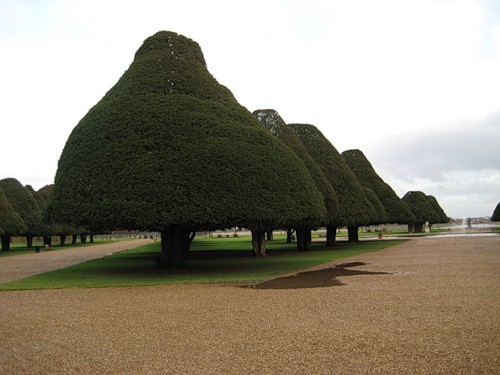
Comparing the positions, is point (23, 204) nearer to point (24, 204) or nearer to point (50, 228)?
point (24, 204)

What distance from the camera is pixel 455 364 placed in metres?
6.39

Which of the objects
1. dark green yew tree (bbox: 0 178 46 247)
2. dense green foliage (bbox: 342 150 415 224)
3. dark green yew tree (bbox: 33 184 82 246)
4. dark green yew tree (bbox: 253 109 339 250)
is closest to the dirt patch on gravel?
dark green yew tree (bbox: 253 109 339 250)

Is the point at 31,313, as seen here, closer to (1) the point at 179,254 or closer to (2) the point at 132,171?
(2) the point at 132,171

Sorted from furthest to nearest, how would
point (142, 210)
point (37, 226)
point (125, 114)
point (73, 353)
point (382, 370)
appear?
point (37, 226) < point (125, 114) < point (142, 210) < point (73, 353) < point (382, 370)

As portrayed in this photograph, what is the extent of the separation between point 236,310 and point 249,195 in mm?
7863

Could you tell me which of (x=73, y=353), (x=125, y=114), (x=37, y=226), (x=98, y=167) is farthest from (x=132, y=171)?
(x=37, y=226)

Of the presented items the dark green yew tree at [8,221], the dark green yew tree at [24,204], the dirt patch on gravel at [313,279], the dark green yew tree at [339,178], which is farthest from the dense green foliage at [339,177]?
the dark green yew tree at [24,204]

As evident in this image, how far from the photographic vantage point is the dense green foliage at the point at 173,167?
17578mm

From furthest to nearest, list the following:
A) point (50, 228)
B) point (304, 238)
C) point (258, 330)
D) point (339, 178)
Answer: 1. point (50, 228)
2. point (339, 178)
3. point (304, 238)
4. point (258, 330)

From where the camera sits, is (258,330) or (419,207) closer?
(258,330)

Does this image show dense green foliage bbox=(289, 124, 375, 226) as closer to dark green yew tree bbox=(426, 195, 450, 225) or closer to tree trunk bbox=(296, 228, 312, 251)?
tree trunk bbox=(296, 228, 312, 251)

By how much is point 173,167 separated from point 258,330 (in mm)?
10426

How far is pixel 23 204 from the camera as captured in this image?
45.3 meters

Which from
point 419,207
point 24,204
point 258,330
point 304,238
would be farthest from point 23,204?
point 419,207
